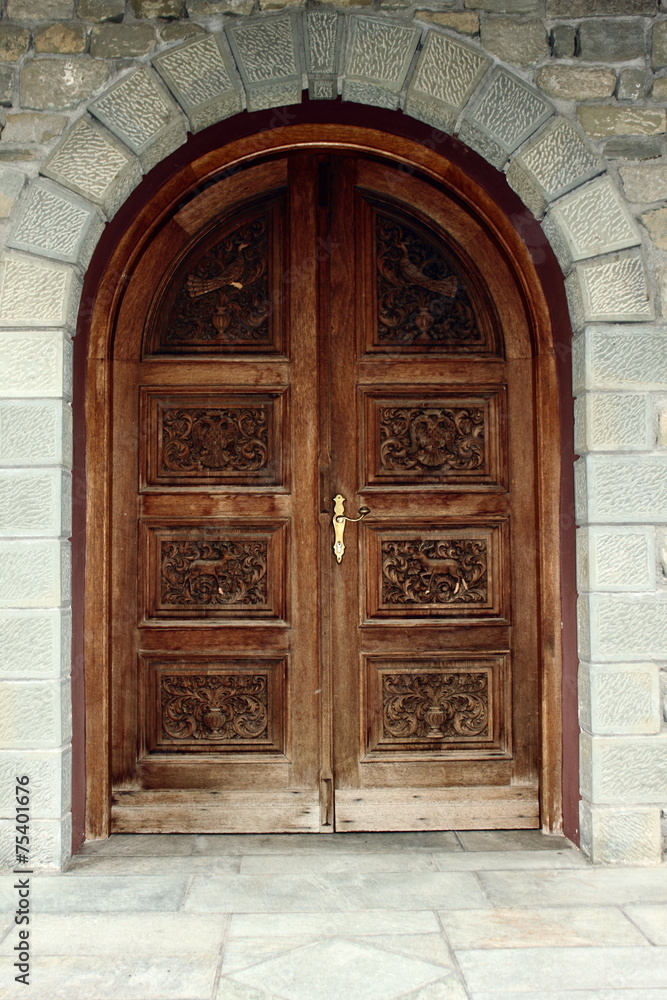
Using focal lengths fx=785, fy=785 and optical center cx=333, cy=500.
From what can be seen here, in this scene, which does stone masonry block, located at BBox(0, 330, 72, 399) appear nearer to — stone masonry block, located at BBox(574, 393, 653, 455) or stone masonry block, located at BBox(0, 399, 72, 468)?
stone masonry block, located at BBox(0, 399, 72, 468)

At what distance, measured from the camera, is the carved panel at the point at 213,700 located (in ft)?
9.56

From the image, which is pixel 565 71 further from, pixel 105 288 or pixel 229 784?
pixel 229 784

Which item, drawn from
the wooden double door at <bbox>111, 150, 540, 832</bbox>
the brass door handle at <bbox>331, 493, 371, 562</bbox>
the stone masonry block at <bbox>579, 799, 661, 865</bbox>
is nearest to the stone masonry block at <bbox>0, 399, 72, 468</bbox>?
the wooden double door at <bbox>111, 150, 540, 832</bbox>

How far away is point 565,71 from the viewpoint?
103 inches

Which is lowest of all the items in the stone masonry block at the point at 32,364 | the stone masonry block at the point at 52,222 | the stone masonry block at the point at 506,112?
the stone masonry block at the point at 32,364

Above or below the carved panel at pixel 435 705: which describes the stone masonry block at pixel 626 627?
above

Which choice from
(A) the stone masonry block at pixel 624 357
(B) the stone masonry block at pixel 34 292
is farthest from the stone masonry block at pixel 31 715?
(A) the stone masonry block at pixel 624 357

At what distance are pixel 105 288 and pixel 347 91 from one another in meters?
1.09

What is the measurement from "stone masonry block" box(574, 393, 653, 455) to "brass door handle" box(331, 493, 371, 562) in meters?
0.84

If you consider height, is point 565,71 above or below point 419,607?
above

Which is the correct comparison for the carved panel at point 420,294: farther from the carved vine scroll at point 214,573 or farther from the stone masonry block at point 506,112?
the carved vine scroll at point 214,573

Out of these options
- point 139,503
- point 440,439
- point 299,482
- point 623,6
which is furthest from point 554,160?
point 139,503

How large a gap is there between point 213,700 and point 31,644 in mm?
701

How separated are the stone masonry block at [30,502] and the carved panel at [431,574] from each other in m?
1.12
